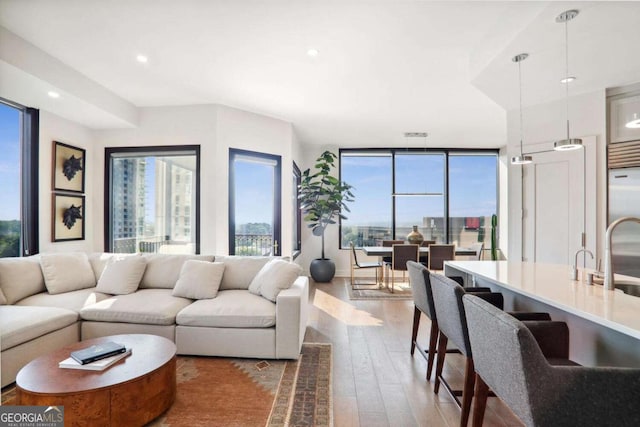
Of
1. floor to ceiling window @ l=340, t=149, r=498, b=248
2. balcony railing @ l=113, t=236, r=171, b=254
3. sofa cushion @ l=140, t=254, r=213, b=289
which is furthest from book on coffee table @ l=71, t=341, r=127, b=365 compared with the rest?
floor to ceiling window @ l=340, t=149, r=498, b=248

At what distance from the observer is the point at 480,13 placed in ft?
8.11

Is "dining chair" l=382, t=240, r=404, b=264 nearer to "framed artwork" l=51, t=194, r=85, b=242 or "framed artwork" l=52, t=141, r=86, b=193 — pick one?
"framed artwork" l=51, t=194, r=85, b=242

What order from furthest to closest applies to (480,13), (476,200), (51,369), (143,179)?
(476,200) < (143,179) < (480,13) < (51,369)

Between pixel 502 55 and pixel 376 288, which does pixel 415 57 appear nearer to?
pixel 502 55

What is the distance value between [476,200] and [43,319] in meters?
7.54

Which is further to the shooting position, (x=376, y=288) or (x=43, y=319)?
(x=376, y=288)

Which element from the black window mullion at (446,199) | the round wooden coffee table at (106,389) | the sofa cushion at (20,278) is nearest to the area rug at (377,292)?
the black window mullion at (446,199)

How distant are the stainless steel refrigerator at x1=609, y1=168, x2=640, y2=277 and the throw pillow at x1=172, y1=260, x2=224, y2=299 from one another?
4.15m

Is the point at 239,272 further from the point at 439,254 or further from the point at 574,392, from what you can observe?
the point at 439,254

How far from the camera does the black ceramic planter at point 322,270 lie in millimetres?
6305

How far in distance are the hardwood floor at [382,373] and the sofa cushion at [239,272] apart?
0.89 metres

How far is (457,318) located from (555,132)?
10.8 ft

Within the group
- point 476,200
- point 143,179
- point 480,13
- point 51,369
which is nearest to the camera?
point 51,369

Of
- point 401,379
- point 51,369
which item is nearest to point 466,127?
point 401,379
